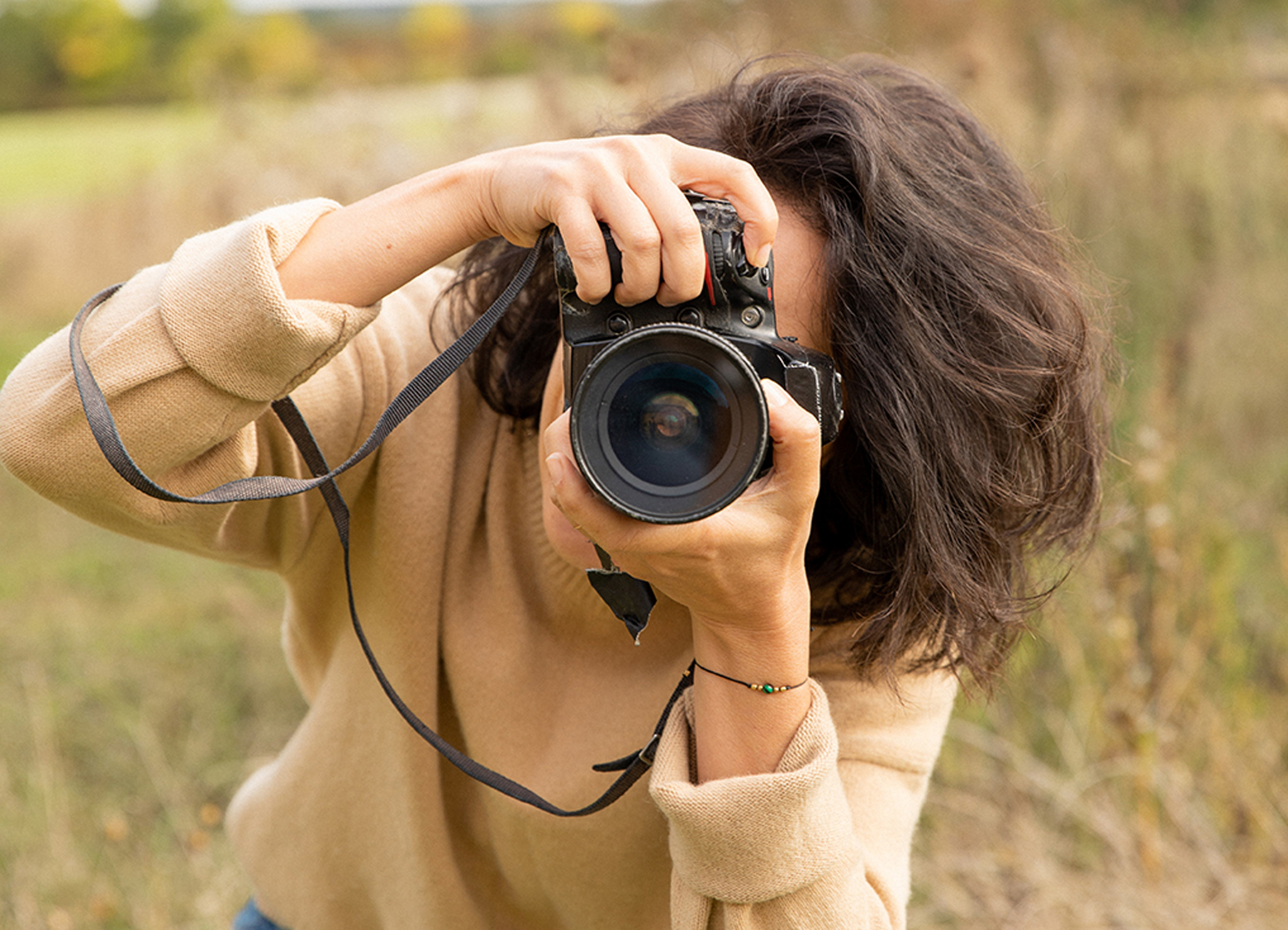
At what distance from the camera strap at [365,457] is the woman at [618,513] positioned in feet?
0.10

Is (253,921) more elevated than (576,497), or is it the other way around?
(576,497)

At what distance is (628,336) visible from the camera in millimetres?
838

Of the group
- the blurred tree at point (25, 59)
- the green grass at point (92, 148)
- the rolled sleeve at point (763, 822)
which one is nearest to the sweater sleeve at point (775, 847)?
the rolled sleeve at point (763, 822)

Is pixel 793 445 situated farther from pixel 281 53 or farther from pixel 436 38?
pixel 281 53

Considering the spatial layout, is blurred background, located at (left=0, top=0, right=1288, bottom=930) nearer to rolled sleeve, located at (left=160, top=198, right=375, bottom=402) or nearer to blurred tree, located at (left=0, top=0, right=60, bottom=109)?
rolled sleeve, located at (left=160, top=198, right=375, bottom=402)

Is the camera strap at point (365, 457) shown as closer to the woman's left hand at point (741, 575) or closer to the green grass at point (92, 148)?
the woman's left hand at point (741, 575)

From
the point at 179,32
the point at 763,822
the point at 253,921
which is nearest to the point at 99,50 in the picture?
the point at 179,32

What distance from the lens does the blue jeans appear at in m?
1.31

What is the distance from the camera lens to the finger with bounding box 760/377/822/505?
0.01m

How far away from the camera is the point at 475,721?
1191 millimetres

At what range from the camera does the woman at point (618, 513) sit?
0.90 meters

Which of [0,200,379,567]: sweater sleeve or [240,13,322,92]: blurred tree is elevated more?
[0,200,379,567]: sweater sleeve

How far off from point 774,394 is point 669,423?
0.09 metres

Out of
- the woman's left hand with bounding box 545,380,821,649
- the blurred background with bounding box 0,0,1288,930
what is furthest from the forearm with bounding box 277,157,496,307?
the blurred background with bounding box 0,0,1288,930
